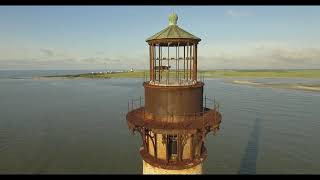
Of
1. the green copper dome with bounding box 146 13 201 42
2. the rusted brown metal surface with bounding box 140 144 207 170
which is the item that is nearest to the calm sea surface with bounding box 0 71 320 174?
the rusted brown metal surface with bounding box 140 144 207 170

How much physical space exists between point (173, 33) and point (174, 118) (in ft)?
12.9

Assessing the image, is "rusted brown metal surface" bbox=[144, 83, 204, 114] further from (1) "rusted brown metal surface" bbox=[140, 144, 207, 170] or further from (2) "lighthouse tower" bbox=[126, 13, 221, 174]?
(1) "rusted brown metal surface" bbox=[140, 144, 207, 170]

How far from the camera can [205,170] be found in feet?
84.2

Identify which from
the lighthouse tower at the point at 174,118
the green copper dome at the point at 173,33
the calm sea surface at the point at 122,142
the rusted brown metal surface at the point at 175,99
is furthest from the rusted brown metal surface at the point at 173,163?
the calm sea surface at the point at 122,142

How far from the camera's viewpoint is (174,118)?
473 inches

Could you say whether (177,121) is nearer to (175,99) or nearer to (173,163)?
(175,99)

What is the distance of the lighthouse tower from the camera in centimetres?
1186

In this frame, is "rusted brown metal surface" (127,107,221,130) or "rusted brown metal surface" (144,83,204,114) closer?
"rusted brown metal surface" (127,107,221,130)

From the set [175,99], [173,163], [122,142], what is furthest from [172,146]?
[122,142]

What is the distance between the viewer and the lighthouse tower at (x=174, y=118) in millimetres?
11859

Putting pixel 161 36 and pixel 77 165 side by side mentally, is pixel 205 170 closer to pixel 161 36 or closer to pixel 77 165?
pixel 77 165

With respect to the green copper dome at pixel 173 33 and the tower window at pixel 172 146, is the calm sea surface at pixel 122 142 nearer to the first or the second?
the tower window at pixel 172 146

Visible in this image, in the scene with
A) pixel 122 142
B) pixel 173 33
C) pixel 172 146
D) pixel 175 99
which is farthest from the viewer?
pixel 122 142

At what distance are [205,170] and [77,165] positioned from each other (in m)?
13.0
